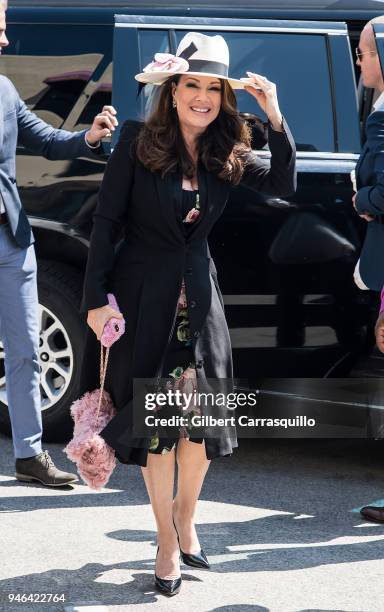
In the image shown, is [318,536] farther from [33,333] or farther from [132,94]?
[132,94]

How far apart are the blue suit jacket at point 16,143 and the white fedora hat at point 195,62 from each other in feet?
2.86

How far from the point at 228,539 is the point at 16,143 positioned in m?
1.80

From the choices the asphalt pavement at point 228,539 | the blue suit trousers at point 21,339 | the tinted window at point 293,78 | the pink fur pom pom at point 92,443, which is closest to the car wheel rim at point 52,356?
the asphalt pavement at point 228,539

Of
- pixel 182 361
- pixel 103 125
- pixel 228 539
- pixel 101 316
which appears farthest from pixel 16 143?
pixel 228 539

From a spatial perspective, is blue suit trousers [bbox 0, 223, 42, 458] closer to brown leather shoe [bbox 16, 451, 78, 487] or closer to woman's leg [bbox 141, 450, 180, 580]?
brown leather shoe [bbox 16, 451, 78, 487]

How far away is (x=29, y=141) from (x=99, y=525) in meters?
1.57

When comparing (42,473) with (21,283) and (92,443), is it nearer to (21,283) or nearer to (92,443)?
(21,283)

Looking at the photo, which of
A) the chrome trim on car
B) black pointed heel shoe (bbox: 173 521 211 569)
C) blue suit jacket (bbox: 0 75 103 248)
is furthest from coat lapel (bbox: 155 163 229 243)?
the chrome trim on car

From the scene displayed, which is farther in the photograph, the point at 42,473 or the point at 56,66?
the point at 56,66

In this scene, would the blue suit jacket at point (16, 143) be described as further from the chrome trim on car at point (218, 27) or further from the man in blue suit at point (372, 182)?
the man in blue suit at point (372, 182)

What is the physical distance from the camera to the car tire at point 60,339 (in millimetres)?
5691

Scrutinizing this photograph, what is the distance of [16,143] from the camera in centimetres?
518

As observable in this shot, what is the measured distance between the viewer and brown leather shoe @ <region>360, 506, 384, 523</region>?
4.91 metres

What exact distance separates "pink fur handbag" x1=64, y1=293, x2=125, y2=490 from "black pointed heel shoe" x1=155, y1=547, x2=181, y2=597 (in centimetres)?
37
